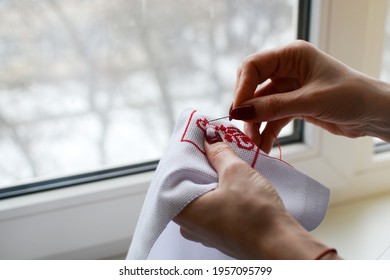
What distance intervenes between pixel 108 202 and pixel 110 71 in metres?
0.23

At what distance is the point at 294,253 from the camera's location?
434mm

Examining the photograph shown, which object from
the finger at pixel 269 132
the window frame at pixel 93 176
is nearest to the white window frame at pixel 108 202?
the window frame at pixel 93 176

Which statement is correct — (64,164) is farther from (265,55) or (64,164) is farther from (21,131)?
(265,55)

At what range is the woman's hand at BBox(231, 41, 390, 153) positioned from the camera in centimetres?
62

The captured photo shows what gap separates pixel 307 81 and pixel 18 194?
0.53 metres

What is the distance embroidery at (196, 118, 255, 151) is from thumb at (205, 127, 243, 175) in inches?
0.4

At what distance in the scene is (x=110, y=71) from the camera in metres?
0.72

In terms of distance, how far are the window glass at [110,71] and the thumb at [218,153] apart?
0.22 metres

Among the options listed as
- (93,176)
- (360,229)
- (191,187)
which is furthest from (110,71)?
(360,229)

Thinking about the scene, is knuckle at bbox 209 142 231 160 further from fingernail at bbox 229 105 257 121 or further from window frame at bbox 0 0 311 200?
window frame at bbox 0 0 311 200

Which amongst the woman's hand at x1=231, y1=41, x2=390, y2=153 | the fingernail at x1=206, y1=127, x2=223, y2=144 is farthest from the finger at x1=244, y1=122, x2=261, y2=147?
the fingernail at x1=206, y1=127, x2=223, y2=144

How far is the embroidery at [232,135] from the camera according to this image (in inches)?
22.9

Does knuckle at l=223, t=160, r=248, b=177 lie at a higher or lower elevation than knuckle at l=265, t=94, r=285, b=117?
lower
